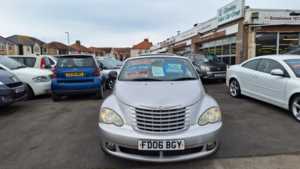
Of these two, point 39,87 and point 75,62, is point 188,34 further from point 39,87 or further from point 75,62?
point 39,87

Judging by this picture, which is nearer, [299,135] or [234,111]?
[299,135]

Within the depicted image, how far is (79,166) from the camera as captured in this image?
→ 2.86 m

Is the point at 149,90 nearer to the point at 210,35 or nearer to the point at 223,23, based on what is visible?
the point at 223,23

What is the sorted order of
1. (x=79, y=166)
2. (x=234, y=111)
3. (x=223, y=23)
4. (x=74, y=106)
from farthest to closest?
(x=223, y=23), (x=74, y=106), (x=234, y=111), (x=79, y=166)

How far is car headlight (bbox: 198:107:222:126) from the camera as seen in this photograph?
272 cm

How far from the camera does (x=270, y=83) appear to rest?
5.34 metres

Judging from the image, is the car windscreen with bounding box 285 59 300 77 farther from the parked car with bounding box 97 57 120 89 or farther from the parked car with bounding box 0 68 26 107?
the parked car with bounding box 0 68 26 107

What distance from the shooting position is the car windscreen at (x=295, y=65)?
485 centimetres

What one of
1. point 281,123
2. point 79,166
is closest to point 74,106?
point 79,166

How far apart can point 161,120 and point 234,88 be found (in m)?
5.30

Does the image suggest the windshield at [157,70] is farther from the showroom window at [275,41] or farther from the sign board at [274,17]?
the showroom window at [275,41]

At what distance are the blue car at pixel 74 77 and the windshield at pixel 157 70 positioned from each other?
9.61 ft

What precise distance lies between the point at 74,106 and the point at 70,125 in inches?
72.9

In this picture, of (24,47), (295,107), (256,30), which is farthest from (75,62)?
(24,47)
